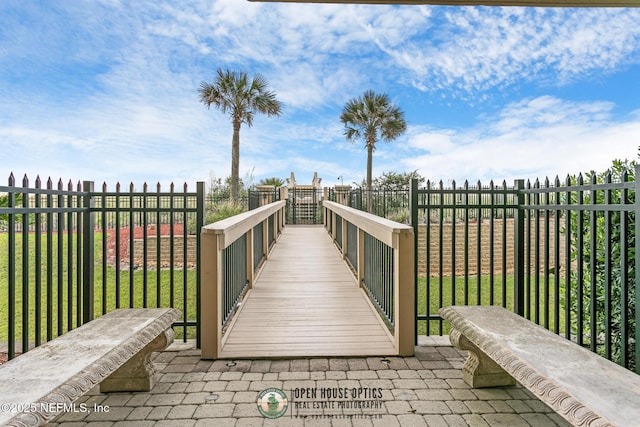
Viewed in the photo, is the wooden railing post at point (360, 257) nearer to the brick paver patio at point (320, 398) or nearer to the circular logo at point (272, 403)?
the brick paver patio at point (320, 398)

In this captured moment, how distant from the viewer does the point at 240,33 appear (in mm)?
17375

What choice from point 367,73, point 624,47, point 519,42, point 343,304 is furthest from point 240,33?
point 343,304

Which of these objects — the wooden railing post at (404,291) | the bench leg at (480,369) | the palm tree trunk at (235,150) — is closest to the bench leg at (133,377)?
the wooden railing post at (404,291)

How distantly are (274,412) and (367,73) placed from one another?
69.6 ft

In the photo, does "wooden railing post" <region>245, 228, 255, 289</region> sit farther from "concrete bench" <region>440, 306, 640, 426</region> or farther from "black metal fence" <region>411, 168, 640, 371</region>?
"concrete bench" <region>440, 306, 640, 426</region>

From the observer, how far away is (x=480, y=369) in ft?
8.50

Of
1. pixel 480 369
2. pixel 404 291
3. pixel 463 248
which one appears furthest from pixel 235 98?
pixel 480 369

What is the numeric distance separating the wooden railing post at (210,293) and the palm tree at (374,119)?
1906 cm

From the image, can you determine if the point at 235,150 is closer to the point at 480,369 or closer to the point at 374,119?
the point at 374,119

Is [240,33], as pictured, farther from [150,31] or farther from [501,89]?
[501,89]

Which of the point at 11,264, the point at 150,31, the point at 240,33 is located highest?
the point at 240,33

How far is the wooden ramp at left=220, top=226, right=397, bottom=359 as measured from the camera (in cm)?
322

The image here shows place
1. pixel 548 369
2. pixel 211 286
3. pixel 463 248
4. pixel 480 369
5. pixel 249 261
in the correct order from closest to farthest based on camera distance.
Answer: pixel 548 369 < pixel 480 369 < pixel 211 286 < pixel 249 261 < pixel 463 248

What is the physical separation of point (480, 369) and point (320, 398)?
1100 mm
